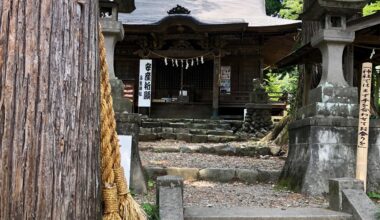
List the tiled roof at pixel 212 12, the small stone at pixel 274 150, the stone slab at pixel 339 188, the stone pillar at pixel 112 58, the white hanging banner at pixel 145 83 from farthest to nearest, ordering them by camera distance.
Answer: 1. the tiled roof at pixel 212 12
2. the white hanging banner at pixel 145 83
3. the small stone at pixel 274 150
4. the stone pillar at pixel 112 58
5. the stone slab at pixel 339 188

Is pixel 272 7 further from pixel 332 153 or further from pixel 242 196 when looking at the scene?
pixel 242 196

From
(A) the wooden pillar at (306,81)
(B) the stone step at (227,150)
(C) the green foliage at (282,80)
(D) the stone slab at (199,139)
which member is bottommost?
(B) the stone step at (227,150)

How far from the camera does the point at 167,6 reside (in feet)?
59.2

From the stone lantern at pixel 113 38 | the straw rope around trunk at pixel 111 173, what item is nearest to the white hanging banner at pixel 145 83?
the stone lantern at pixel 113 38

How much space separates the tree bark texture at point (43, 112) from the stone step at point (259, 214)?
2413 mm

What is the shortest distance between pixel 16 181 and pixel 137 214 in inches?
25.4

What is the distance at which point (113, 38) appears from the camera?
596 cm

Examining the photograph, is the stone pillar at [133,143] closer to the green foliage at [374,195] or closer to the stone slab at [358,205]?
the stone slab at [358,205]

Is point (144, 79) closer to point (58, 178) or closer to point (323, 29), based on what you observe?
point (323, 29)

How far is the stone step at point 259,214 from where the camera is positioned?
3.93m

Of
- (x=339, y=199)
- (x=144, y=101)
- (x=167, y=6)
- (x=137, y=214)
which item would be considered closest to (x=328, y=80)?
(x=339, y=199)

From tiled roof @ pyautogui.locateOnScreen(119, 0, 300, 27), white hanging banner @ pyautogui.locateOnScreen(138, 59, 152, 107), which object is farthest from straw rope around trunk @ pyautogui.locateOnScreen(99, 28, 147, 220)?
tiled roof @ pyautogui.locateOnScreen(119, 0, 300, 27)

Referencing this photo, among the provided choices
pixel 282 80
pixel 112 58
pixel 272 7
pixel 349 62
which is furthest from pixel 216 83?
pixel 272 7

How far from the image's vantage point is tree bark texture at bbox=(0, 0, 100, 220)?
1500 mm
